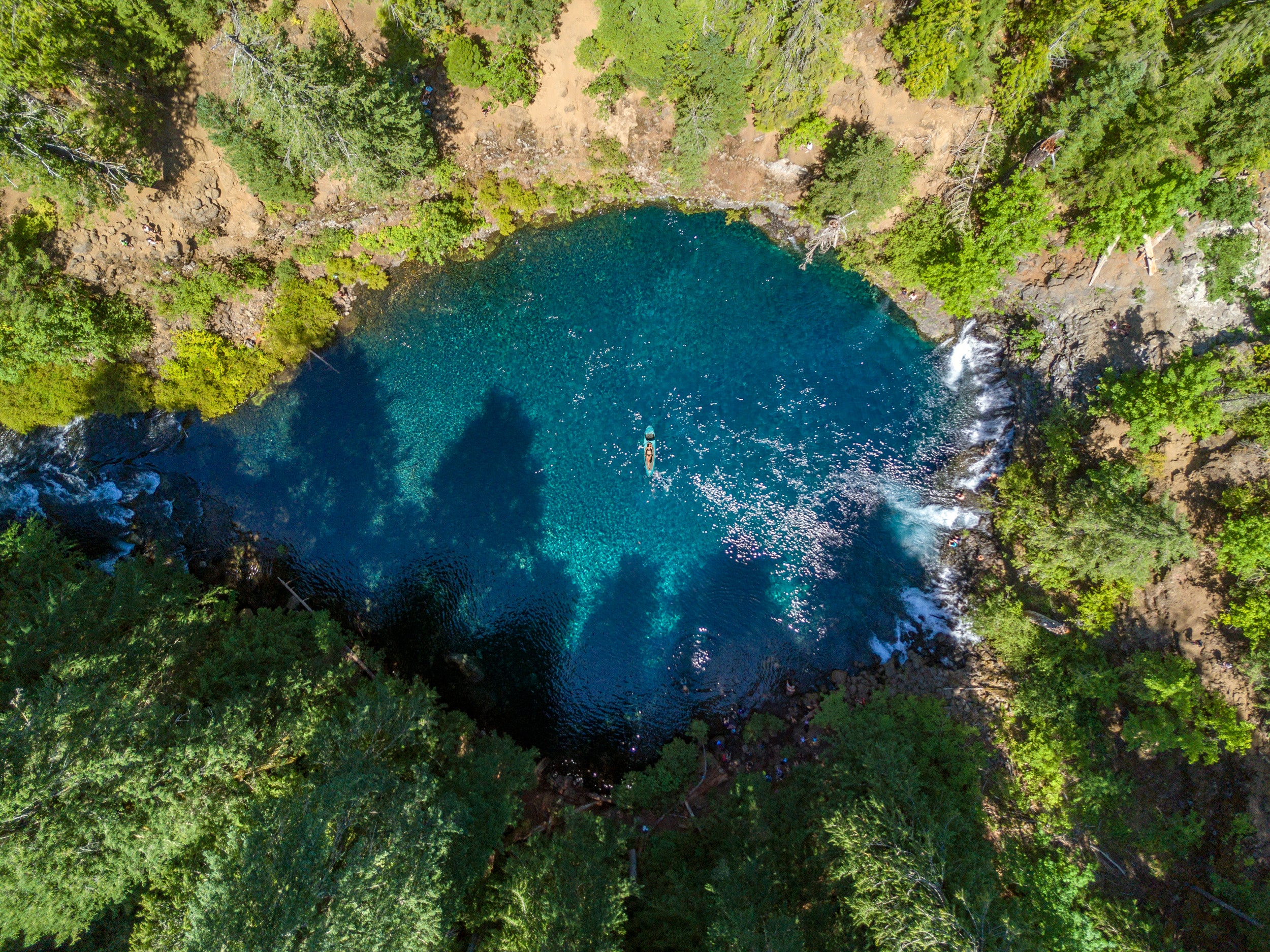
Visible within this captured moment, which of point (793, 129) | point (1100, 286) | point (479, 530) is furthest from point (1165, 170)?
point (479, 530)

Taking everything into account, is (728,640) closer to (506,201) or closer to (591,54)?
(506,201)

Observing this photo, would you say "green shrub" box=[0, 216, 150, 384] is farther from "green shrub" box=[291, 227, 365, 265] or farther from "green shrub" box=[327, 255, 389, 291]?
"green shrub" box=[327, 255, 389, 291]

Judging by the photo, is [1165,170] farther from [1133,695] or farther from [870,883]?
[870,883]

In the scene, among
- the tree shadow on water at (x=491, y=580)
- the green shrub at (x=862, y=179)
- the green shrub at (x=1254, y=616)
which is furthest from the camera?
the tree shadow on water at (x=491, y=580)

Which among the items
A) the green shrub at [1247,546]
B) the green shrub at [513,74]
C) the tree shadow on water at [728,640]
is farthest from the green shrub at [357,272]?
the green shrub at [1247,546]

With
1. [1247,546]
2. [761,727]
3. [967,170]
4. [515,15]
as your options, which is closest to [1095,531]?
[1247,546]

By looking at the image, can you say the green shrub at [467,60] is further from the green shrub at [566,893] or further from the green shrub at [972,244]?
the green shrub at [566,893]
